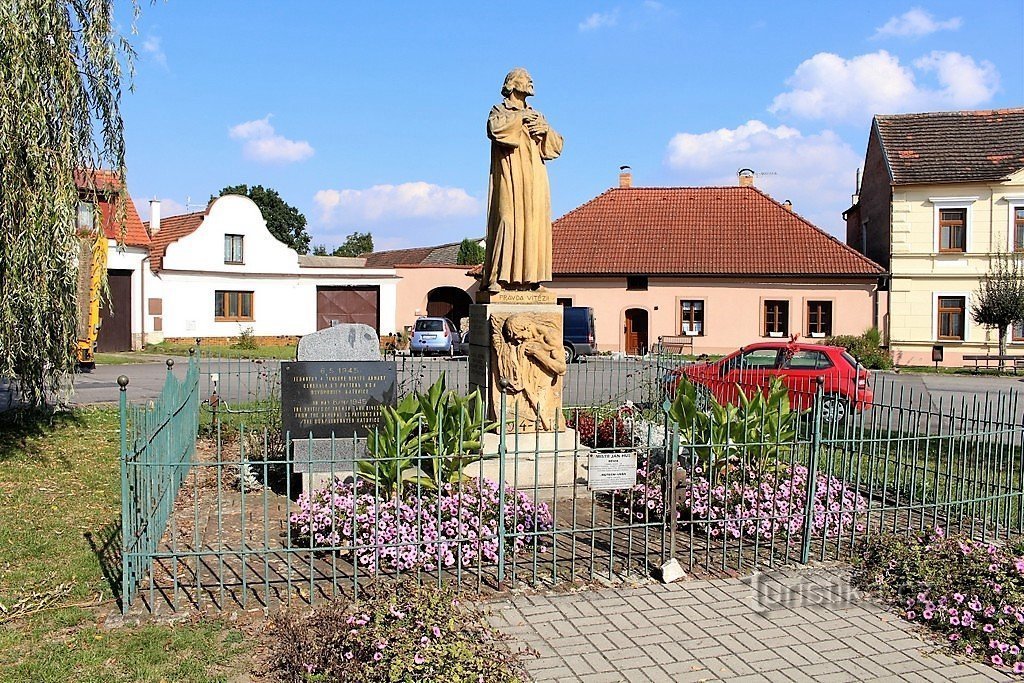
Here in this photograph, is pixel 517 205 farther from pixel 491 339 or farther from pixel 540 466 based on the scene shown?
pixel 540 466

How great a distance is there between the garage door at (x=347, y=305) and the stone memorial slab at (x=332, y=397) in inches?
968

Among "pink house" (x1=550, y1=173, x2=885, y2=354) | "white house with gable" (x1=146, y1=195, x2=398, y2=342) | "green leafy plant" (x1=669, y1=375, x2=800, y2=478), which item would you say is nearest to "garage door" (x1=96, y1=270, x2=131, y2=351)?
"white house with gable" (x1=146, y1=195, x2=398, y2=342)

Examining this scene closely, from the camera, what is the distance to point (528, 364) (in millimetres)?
8055

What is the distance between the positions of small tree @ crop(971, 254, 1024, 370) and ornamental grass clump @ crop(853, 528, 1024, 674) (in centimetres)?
2140

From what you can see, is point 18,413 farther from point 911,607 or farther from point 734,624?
point 911,607

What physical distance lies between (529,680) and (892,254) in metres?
27.6

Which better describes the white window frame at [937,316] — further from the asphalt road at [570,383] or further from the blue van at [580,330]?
the blue van at [580,330]

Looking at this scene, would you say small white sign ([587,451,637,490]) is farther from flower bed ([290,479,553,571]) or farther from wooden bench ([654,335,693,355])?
wooden bench ([654,335,693,355])

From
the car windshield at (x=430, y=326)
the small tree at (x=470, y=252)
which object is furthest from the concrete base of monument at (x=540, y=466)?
the small tree at (x=470, y=252)

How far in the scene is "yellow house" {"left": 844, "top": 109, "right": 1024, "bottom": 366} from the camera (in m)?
27.5

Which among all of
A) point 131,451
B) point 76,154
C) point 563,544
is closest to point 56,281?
point 76,154

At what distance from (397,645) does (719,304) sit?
2721 centimetres

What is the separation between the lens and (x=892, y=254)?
2853cm

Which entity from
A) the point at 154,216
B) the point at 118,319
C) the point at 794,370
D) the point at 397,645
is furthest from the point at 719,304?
the point at 397,645
